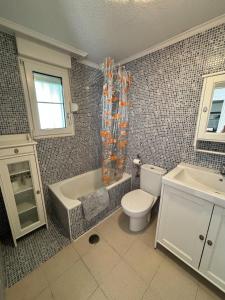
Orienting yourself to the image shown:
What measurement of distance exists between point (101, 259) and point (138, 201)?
732mm

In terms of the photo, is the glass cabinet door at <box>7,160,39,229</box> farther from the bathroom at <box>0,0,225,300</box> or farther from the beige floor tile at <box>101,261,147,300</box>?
the beige floor tile at <box>101,261,147,300</box>

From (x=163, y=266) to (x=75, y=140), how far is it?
1880 millimetres

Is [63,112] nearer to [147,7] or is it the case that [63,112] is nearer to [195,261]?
[147,7]

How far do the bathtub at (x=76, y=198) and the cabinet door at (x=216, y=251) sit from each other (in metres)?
1.20

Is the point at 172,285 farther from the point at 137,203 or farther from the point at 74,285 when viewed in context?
the point at 74,285

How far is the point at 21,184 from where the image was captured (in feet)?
5.10

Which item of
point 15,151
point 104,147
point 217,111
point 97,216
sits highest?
point 217,111

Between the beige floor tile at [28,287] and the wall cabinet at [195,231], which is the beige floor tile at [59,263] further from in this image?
the wall cabinet at [195,231]

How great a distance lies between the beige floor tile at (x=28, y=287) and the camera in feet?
3.63

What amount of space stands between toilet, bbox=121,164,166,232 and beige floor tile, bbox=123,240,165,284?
0.77 feet

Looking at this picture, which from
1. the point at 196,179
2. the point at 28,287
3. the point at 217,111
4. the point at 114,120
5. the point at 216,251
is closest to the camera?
the point at 216,251

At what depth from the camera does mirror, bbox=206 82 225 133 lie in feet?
4.20

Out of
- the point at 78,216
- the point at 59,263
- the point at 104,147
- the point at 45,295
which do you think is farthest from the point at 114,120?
the point at 45,295

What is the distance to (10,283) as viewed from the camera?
1.19 m
